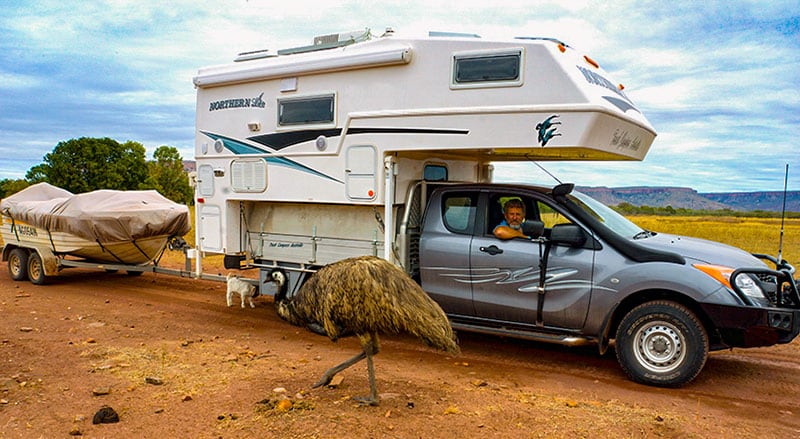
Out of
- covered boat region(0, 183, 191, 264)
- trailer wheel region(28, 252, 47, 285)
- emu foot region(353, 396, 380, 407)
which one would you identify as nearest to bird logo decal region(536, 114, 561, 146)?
emu foot region(353, 396, 380, 407)

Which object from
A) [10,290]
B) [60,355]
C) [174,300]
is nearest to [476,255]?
[60,355]

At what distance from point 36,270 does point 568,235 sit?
10.7 meters

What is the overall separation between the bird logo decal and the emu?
2530 mm

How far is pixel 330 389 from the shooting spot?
A: 5543 mm

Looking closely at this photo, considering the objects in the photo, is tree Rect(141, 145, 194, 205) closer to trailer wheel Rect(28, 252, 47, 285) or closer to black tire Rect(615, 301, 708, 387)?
trailer wheel Rect(28, 252, 47, 285)

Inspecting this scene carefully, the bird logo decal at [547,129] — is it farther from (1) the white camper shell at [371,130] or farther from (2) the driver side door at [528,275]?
(2) the driver side door at [528,275]

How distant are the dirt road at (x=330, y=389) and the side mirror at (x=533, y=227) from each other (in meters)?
1.50

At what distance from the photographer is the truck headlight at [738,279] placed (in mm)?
5754

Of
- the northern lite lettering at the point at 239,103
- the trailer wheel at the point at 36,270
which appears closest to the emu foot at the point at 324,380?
the northern lite lettering at the point at 239,103

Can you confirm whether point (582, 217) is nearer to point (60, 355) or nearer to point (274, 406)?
point (274, 406)

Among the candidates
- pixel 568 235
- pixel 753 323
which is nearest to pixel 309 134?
pixel 568 235

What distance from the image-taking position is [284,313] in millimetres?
5668

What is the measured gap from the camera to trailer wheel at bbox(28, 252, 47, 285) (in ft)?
38.9

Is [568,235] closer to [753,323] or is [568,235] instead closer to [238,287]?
[753,323]
